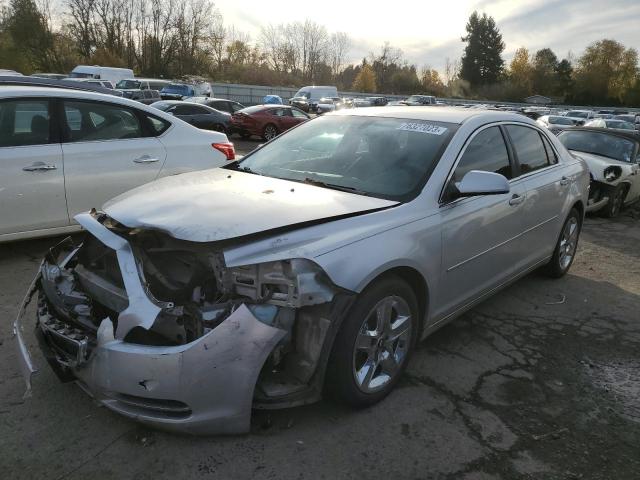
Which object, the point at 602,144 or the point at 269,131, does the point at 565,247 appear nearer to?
the point at 602,144

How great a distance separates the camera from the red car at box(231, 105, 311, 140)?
1866cm

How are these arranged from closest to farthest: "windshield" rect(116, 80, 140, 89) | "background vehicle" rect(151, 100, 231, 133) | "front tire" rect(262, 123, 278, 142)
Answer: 1. "background vehicle" rect(151, 100, 231, 133)
2. "front tire" rect(262, 123, 278, 142)
3. "windshield" rect(116, 80, 140, 89)

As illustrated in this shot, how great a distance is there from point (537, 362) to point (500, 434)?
1.03 metres

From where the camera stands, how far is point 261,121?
1872cm

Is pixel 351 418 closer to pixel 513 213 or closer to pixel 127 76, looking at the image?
pixel 513 213

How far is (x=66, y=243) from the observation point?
3.27m

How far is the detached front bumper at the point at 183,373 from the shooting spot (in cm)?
222

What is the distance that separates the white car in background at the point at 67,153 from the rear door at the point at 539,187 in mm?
3516

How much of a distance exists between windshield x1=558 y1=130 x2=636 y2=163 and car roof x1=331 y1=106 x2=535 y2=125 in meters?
5.99

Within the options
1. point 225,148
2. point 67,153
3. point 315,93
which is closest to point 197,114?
point 225,148

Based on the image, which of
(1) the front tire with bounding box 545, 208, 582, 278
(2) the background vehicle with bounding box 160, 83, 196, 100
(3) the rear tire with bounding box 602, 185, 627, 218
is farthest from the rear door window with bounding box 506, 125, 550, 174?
(2) the background vehicle with bounding box 160, 83, 196, 100

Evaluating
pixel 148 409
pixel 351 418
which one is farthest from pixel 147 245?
pixel 351 418

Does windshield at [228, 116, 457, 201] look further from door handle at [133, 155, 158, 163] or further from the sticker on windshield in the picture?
door handle at [133, 155, 158, 163]

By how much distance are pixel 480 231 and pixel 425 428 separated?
1404mm
